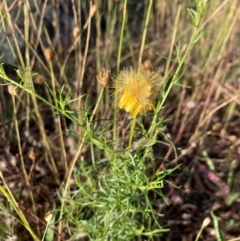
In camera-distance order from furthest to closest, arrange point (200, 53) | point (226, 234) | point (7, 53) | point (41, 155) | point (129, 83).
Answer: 1. point (200, 53)
2. point (7, 53)
3. point (41, 155)
4. point (226, 234)
5. point (129, 83)

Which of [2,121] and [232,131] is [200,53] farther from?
[2,121]

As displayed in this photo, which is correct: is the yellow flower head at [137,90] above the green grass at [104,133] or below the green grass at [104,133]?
above

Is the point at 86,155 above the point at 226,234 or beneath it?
above

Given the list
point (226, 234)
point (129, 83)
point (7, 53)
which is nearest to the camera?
point (129, 83)

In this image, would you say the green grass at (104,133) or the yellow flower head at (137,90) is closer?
the yellow flower head at (137,90)

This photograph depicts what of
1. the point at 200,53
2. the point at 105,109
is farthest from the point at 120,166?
the point at 200,53

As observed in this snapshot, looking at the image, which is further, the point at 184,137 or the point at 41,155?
the point at 184,137
